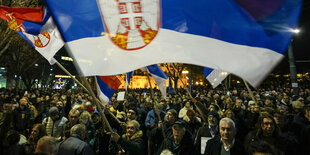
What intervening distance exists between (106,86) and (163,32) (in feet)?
11.8

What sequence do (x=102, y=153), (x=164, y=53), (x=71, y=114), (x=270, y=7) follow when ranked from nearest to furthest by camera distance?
(x=270, y=7) → (x=164, y=53) → (x=102, y=153) → (x=71, y=114)

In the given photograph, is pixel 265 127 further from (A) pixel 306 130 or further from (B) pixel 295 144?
(A) pixel 306 130

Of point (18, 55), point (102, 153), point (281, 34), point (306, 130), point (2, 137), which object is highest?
point (18, 55)

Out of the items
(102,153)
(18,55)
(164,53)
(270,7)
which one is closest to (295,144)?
(270,7)

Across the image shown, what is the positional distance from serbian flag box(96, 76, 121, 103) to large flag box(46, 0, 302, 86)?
322 cm

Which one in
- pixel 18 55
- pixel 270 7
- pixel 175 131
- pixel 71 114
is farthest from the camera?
pixel 18 55

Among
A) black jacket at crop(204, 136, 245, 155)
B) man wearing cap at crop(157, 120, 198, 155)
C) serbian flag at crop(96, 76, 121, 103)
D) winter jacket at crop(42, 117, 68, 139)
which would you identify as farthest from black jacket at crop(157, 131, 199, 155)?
winter jacket at crop(42, 117, 68, 139)

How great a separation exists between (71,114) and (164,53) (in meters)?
3.67

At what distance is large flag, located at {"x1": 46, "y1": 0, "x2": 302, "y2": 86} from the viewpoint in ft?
7.41

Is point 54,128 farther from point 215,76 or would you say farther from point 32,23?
point 215,76

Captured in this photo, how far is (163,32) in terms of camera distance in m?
2.54

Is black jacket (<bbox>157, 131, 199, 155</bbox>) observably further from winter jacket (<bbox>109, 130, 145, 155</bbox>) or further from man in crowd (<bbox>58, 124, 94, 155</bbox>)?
man in crowd (<bbox>58, 124, 94, 155</bbox>)

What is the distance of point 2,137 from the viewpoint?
3.88 metres

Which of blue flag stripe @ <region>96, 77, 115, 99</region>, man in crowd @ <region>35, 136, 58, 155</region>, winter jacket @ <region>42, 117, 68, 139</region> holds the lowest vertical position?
winter jacket @ <region>42, 117, 68, 139</region>
